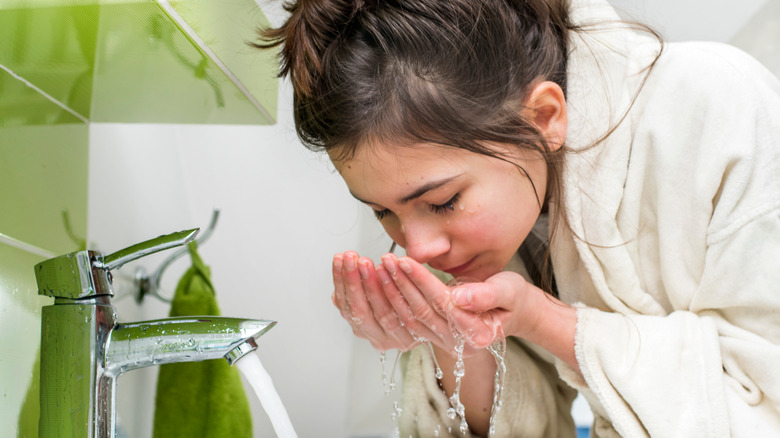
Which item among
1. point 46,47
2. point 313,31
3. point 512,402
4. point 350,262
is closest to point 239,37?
point 313,31

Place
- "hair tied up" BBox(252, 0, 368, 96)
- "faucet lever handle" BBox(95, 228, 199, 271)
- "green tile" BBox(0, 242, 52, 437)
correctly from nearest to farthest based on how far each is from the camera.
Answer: "faucet lever handle" BBox(95, 228, 199, 271) < "green tile" BBox(0, 242, 52, 437) < "hair tied up" BBox(252, 0, 368, 96)

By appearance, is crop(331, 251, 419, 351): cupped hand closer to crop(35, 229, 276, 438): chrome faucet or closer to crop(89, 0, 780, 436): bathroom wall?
crop(35, 229, 276, 438): chrome faucet

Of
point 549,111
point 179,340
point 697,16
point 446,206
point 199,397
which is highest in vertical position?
point 697,16

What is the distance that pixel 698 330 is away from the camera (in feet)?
2.47

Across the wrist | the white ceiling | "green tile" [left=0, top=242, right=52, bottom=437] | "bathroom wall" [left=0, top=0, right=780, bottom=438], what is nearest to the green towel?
"bathroom wall" [left=0, top=0, right=780, bottom=438]

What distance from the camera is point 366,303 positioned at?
2.39 ft

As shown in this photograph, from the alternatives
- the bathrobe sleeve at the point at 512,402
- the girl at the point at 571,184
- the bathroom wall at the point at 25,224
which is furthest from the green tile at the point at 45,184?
the bathrobe sleeve at the point at 512,402

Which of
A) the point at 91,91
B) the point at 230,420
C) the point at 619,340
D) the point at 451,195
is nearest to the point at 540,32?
the point at 451,195

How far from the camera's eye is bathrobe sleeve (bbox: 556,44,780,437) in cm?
71

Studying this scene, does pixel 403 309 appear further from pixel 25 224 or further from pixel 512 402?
pixel 25 224

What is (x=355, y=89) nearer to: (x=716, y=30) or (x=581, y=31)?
(x=581, y=31)

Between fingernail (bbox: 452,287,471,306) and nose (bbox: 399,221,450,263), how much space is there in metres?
0.09

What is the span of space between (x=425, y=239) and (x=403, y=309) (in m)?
0.09

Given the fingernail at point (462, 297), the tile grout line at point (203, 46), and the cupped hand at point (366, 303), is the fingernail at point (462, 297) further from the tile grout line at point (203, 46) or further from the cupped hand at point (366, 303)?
the tile grout line at point (203, 46)
